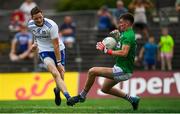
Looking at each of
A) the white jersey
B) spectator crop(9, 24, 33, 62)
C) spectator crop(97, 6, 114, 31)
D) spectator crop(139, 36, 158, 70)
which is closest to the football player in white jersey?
the white jersey

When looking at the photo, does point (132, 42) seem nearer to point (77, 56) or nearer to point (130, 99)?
point (130, 99)

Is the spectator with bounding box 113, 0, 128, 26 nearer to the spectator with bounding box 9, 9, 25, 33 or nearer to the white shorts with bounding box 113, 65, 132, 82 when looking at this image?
the spectator with bounding box 9, 9, 25, 33

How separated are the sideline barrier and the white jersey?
26.1 feet

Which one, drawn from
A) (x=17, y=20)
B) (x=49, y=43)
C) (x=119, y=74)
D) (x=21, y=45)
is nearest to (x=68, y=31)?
(x=21, y=45)

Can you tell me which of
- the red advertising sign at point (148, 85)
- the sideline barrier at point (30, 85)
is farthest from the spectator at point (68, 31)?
the red advertising sign at point (148, 85)

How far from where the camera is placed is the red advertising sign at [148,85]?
2412cm

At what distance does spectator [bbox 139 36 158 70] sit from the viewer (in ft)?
86.6

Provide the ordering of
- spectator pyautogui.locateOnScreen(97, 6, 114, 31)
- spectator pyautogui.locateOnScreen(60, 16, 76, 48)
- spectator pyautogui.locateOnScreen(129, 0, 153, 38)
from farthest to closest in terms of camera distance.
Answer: spectator pyautogui.locateOnScreen(97, 6, 114, 31) → spectator pyautogui.locateOnScreen(60, 16, 76, 48) → spectator pyautogui.locateOnScreen(129, 0, 153, 38)

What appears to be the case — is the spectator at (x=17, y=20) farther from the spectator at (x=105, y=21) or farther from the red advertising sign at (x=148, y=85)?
the red advertising sign at (x=148, y=85)

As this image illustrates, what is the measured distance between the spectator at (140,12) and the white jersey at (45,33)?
11.3 m

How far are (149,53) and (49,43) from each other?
10546 millimetres

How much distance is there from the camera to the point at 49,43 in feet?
53.6

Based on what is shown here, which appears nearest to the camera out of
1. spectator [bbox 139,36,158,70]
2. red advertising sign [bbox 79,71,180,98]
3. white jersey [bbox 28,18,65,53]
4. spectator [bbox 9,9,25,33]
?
white jersey [bbox 28,18,65,53]

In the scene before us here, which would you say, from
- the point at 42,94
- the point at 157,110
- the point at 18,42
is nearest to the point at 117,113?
the point at 157,110
